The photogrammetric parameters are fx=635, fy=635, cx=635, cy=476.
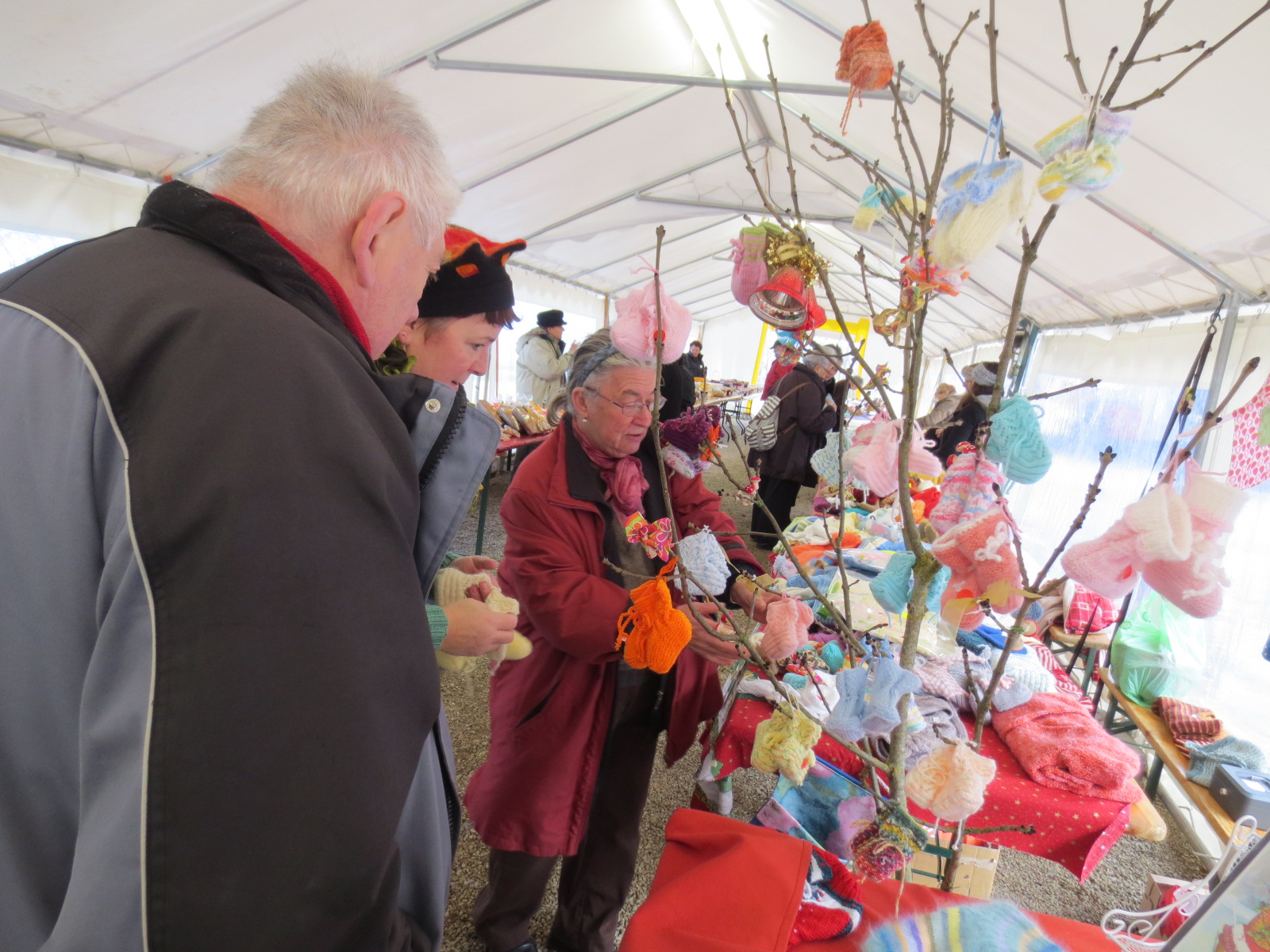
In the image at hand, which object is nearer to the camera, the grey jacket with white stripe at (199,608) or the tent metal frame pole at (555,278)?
the grey jacket with white stripe at (199,608)

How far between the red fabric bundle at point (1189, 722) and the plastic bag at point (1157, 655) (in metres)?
0.17

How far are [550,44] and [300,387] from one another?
4.60 metres

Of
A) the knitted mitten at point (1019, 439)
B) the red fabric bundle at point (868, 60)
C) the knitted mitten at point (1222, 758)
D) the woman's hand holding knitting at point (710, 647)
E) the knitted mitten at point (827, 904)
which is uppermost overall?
the red fabric bundle at point (868, 60)

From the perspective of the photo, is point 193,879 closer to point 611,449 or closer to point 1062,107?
point 611,449

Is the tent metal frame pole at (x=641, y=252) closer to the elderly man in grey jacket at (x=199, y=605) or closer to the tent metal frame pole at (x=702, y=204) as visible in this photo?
the tent metal frame pole at (x=702, y=204)

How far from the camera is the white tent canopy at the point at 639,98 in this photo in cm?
237

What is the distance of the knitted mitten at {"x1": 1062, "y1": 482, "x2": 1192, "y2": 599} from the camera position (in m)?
0.59

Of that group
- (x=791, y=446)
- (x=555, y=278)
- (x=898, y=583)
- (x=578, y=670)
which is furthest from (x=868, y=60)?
(x=555, y=278)

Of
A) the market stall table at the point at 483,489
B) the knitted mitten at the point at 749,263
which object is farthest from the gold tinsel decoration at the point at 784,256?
the market stall table at the point at 483,489

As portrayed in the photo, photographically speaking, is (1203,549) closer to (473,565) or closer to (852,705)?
(852,705)

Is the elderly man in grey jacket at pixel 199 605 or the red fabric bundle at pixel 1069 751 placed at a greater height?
the elderly man in grey jacket at pixel 199 605

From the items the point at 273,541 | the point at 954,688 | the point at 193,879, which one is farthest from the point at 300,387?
the point at 954,688

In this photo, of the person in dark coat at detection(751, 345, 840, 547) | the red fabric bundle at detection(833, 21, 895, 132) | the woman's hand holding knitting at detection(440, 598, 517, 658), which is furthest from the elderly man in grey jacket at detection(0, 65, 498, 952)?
the person in dark coat at detection(751, 345, 840, 547)

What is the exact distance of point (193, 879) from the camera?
42 cm
